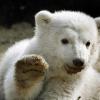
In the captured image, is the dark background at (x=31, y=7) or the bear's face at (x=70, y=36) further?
the dark background at (x=31, y=7)

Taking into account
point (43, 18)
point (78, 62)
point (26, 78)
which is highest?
point (43, 18)

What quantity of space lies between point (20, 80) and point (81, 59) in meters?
0.82

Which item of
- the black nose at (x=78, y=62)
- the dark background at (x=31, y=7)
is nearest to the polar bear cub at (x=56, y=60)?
the black nose at (x=78, y=62)

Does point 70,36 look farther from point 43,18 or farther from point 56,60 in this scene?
point 43,18

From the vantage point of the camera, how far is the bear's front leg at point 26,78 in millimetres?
5961

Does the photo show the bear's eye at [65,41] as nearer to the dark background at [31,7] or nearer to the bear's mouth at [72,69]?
the bear's mouth at [72,69]

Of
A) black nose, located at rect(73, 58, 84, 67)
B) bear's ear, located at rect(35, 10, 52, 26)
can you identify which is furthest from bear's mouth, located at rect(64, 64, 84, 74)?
bear's ear, located at rect(35, 10, 52, 26)

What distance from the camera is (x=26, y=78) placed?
20.2 feet

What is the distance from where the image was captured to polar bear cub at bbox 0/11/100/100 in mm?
6016

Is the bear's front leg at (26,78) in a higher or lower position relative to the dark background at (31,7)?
lower

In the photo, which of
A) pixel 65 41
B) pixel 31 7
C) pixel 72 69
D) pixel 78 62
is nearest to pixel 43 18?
pixel 65 41

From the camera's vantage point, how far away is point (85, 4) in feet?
45.4

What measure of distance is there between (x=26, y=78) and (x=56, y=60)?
16.6 inches

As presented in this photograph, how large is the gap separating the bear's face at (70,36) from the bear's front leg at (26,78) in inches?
12.2
